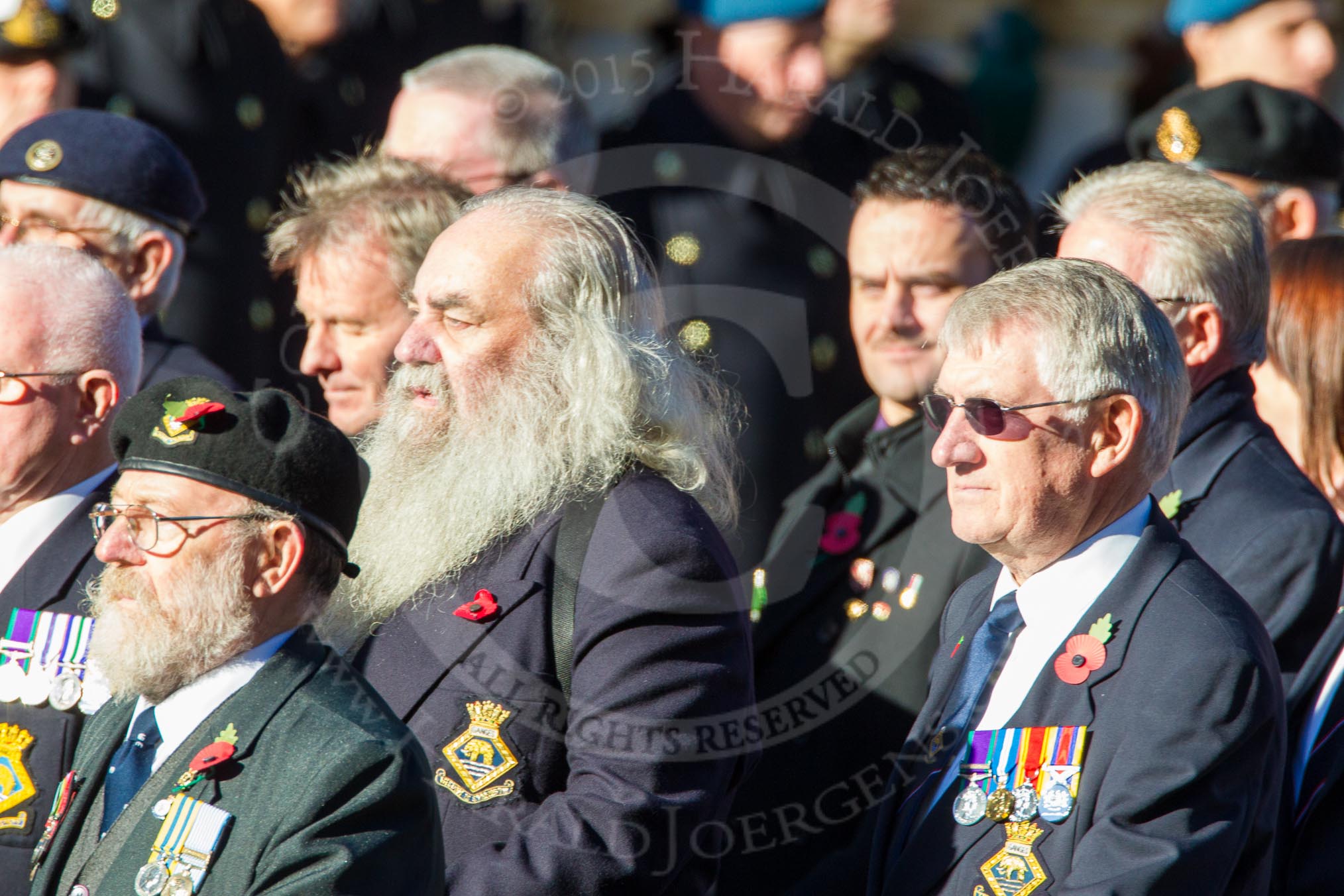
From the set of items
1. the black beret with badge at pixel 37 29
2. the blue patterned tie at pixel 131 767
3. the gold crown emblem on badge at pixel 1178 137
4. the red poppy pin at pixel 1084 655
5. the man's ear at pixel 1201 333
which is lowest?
the blue patterned tie at pixel 131 767

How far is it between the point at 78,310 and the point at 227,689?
4.18 ft

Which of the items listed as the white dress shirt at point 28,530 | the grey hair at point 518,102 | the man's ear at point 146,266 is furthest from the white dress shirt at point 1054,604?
the man's ear at point 146,266

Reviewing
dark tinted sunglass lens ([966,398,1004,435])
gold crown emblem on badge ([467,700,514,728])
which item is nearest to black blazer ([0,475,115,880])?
gold crown emblem on badge ([467,700,514,728])

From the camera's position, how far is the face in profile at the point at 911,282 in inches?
173

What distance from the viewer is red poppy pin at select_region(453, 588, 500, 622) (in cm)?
321

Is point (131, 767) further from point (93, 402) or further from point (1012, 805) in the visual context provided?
point (1012, 805)

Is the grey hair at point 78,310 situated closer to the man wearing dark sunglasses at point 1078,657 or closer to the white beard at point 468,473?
the white beard at point 468,473

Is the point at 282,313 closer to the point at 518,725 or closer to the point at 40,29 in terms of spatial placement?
the point at 40,29

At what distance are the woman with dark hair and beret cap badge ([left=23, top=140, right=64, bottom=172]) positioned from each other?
3.19 metres

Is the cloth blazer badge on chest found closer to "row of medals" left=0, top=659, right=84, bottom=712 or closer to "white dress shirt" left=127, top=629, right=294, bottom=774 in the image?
"white dress shirt" left=127, top=629, right=294, bottom=774

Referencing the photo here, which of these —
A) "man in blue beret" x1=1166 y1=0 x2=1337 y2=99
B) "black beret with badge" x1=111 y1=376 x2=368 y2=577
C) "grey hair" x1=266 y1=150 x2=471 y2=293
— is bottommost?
"black beret with badge" x1=111 y1=376 x2=368 y2=577

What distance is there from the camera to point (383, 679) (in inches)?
129

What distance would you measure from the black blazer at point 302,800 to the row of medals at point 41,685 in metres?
0.58

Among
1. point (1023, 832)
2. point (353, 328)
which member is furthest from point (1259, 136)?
point (1023, 832)
